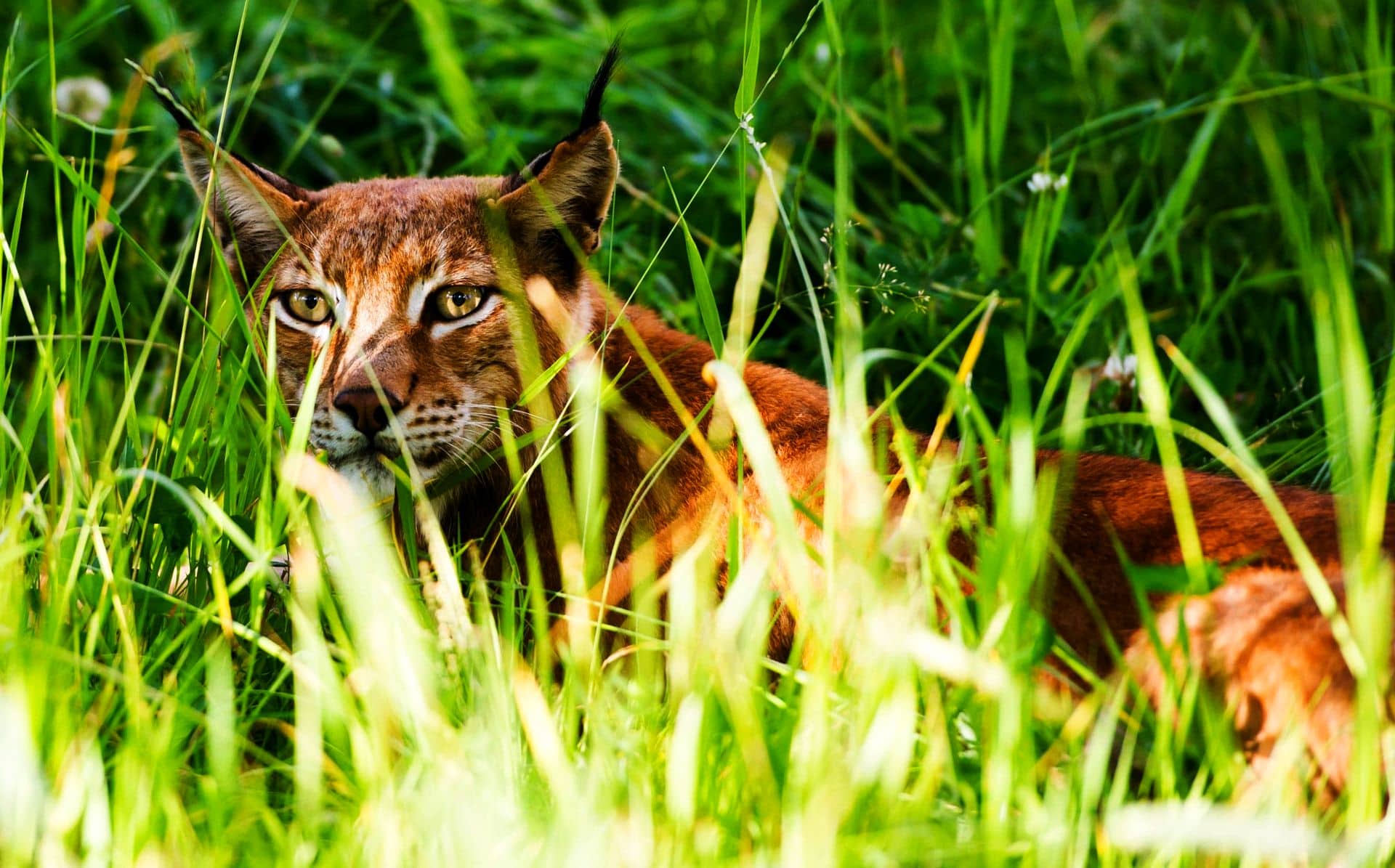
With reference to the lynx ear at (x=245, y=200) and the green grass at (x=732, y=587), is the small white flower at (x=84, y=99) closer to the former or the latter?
the green grass at (x=732, y=587)

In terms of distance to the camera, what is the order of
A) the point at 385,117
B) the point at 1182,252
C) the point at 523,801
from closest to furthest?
the point at 523,801 → the point at 1182,252 → the point at 385,117

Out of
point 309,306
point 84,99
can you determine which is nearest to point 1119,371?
point 309,306

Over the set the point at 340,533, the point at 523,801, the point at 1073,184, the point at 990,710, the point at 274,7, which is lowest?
the point at 523,801

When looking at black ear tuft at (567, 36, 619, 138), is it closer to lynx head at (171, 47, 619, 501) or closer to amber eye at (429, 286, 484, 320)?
lynx head at (171, 47, 619, 501)

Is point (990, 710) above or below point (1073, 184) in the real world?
below

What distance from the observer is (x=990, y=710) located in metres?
2.02

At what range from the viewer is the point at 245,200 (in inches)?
122

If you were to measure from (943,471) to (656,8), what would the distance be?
388 cm

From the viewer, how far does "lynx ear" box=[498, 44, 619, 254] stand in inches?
112

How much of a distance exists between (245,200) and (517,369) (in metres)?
0.75

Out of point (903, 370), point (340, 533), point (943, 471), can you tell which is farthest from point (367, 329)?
point (903, 370)

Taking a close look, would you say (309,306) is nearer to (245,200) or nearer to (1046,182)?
(245,200)

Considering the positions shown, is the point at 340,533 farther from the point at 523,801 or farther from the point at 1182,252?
the point at 1182,252

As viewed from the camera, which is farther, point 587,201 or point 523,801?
point 587,201
